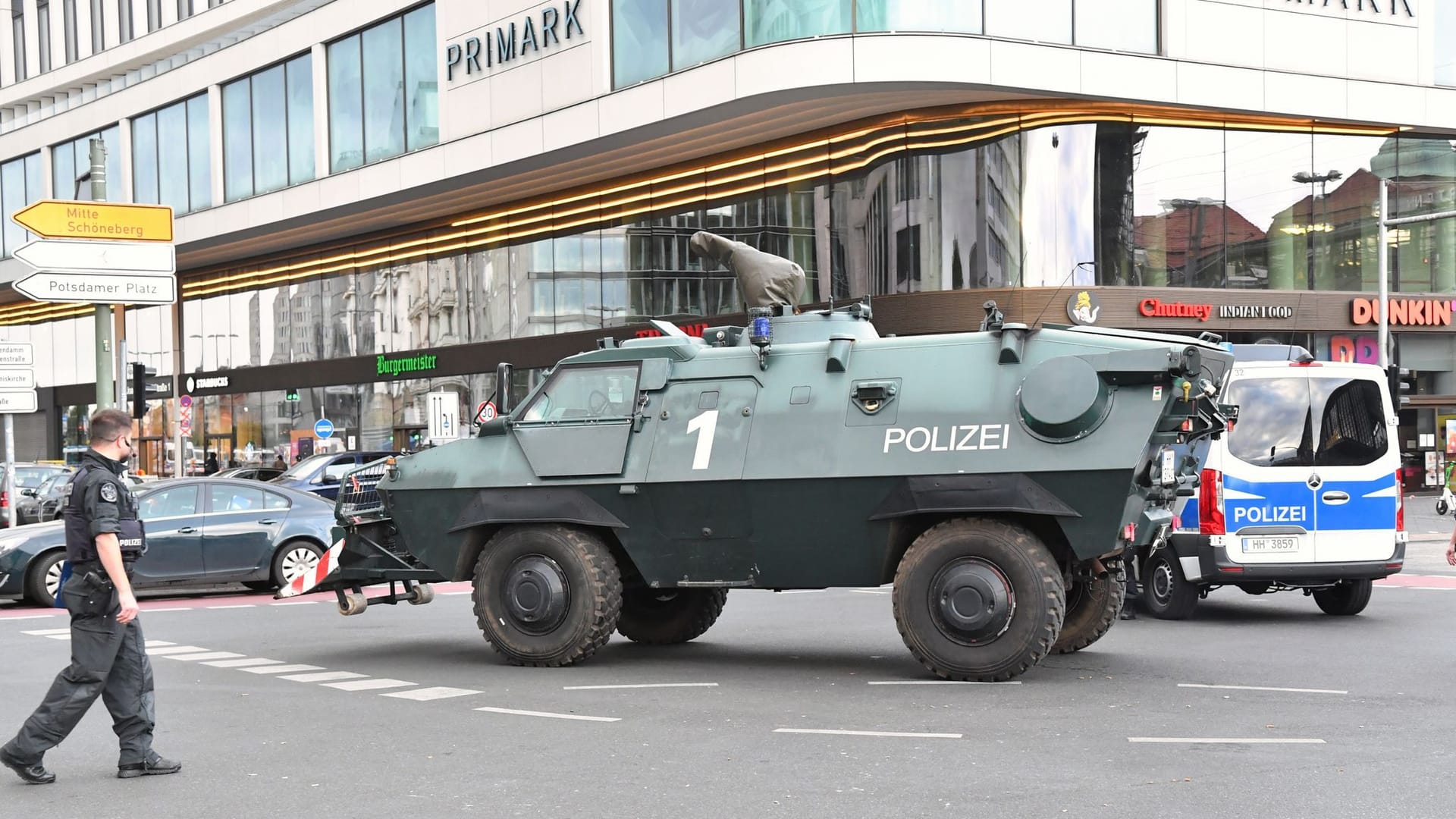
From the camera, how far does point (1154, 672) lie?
10.4 meters

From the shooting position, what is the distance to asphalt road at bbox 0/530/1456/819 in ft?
22.1

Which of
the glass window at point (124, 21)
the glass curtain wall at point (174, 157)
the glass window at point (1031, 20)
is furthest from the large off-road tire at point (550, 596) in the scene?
the glass window at point (124, 21)

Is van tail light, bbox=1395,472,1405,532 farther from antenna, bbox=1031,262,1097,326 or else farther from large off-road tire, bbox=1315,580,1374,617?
antenna, bbox=1031,262,1097,326

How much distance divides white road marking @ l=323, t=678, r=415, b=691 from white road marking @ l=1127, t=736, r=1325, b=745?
495 centimetres

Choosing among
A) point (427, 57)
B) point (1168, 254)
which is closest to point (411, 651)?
point (1168, 254)

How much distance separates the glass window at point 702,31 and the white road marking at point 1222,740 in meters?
22.8

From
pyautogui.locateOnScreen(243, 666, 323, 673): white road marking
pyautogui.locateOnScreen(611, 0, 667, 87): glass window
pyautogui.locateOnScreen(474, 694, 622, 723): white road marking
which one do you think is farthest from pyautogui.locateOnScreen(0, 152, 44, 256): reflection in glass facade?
pyautogui.locateOnScreen(474, 694, 622, 723): white road marking

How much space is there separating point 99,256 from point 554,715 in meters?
10.5

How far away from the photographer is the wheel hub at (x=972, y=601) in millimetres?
9688

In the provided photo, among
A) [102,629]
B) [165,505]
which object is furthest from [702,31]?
[102,629]

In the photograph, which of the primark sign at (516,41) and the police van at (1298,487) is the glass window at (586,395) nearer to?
the police van at (1298,487)

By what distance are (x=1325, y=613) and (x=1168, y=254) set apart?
17722 mm

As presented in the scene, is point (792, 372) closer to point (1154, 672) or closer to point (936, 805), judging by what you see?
point (1154, 672)

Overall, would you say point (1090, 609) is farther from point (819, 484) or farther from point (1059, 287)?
point (1059, 287)
